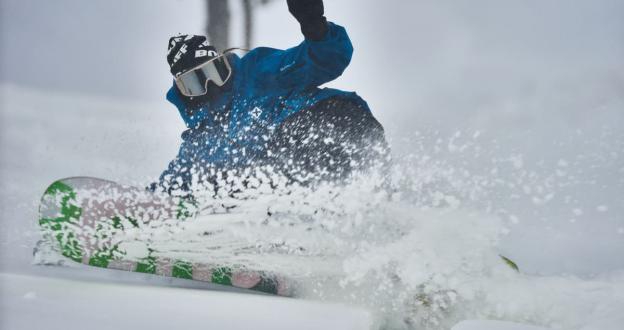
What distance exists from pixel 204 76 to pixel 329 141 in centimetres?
48

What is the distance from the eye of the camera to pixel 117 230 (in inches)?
48.3

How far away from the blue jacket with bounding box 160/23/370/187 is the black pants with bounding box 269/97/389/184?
0.03 metres

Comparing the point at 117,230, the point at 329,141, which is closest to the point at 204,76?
the point at 329,141

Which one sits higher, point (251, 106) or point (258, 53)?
point (258, 53)

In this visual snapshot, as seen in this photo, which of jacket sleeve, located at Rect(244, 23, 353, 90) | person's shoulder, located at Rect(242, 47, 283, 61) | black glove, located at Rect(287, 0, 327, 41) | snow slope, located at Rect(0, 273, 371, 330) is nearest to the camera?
snow slope, located at Rect(0, 273, 371, 330)

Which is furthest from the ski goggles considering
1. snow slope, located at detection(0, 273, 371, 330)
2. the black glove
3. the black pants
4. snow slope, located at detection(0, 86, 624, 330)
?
snow slope, located at detection(0, 273, 371, 330)

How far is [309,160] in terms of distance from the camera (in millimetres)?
1398

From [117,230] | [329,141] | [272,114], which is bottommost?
[117,230]

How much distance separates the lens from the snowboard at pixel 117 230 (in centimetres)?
120

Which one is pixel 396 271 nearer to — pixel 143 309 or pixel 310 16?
pixel 143 309

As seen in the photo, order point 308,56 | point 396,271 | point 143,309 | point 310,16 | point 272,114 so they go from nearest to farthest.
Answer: point 143,309
point 396,271
point 310,16
point 308,56
point 272,114

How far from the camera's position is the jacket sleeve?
1.32 m

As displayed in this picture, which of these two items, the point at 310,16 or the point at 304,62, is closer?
the point at 310,16

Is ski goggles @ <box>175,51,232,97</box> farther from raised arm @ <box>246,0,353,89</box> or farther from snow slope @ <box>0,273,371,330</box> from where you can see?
snow slope @ <box>0,273,371,330</box>
